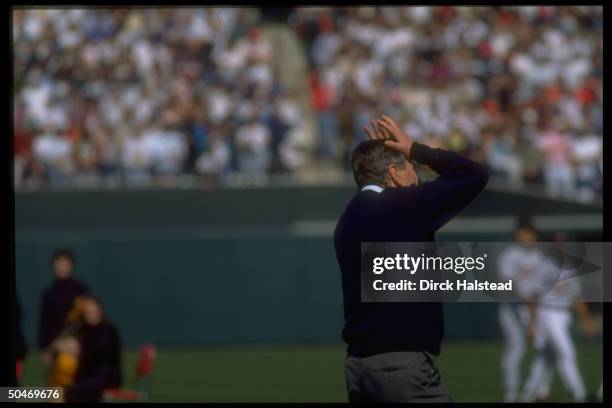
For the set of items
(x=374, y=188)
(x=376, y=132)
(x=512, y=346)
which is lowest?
(x=512, y=346)

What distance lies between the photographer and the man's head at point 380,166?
6785 millimetres

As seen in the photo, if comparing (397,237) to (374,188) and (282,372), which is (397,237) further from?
(282,372)

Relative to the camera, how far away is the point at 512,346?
48.7 ft

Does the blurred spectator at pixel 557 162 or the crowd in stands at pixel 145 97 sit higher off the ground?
the crowd in stands at pixel 145 97

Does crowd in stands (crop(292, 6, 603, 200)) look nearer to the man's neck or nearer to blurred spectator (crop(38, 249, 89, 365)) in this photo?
blurred spectator (crop(38, 249, 89, 365))

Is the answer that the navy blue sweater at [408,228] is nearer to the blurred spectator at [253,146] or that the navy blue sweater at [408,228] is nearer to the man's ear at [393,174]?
the man's ear at [393,174]

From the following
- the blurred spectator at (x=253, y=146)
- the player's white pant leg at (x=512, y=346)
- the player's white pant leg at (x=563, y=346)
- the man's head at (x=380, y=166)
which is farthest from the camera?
the blurred spectator at (x=253, y=146)

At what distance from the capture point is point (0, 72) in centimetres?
1051

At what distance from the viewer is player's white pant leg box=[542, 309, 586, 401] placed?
13977 millimetres

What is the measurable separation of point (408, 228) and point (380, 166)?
32 centimetres
